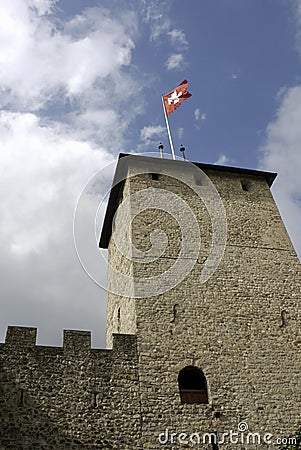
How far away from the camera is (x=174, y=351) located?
13.4 meters

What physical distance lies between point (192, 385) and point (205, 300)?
272 centimetres

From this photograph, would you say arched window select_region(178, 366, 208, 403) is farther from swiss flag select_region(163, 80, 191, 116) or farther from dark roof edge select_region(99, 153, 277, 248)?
swiss flag select_region(163, 80, 191, 116)

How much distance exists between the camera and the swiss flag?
20906 millimetres

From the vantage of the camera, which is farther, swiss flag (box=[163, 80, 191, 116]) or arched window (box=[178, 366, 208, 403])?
swiss flag (box=[163, 80, 191, 116])

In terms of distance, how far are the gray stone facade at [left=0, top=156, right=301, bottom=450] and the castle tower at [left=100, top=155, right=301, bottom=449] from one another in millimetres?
36

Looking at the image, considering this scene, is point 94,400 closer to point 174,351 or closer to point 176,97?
point 174,351

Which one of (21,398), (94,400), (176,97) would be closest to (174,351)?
(94,400)

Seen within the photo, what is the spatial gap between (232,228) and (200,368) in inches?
229

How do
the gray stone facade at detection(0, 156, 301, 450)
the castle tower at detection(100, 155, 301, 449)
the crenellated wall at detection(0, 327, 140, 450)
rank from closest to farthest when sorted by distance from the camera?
the crenellated wall at detection(0, 327, 140, 450), the gray stone facade at detection(0, 156, 301, 450), the castle tower at detection(100, 155, 301, 449)

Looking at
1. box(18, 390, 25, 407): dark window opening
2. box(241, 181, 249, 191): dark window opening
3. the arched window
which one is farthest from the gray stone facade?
box(241, 181, 249, 191): dark window opening


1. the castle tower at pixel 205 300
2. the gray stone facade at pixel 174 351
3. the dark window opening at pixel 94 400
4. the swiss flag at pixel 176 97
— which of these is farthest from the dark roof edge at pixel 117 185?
the dark window opening at pixel 94 400

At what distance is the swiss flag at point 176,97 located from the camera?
68.6 ft

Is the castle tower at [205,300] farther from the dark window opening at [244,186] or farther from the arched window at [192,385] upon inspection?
the dark window opening at [244,186]

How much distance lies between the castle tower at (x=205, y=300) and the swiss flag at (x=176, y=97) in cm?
331
